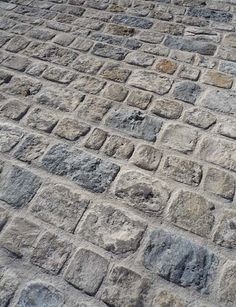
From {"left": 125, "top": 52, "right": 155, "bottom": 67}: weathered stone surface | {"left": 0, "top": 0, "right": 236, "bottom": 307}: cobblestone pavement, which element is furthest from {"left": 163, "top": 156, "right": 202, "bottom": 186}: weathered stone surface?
{"left": 125, "top": 52, "right": 155, "bottom": 67}: weathered stone surface

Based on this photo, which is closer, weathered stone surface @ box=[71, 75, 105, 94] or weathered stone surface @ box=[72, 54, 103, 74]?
weathered stone surface @ box=[71, 75, 105, 94]

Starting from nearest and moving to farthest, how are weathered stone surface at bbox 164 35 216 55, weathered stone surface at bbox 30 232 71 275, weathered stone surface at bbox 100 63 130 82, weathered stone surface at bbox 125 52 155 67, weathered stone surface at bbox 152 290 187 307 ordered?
weathered stone surface at bbox 152 290 187 307 → weathered stone surface at bbox 30 232 71 275 → weathered stone surface at bbox 100 63 130 82 → weathered stone surface at bbox 125 52 155 67 → weathered stone surface at bbox 164 35 216 55

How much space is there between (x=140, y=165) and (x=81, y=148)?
1.29ft

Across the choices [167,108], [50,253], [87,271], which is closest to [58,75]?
[167,108]

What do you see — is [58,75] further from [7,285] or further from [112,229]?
[7,285]

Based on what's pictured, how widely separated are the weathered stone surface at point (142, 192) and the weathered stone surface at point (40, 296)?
57cm

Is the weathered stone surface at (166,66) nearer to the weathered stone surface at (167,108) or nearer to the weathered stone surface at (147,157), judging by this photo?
the weathered stone surface at (167,108)

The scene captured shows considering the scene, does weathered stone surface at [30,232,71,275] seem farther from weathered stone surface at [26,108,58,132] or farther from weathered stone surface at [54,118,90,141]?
weathered stone surface at [26,108,58,132]

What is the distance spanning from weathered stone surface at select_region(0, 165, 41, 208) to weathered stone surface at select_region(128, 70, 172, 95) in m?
1.09

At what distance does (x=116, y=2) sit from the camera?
338 centimetres

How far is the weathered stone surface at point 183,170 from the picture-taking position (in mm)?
1759

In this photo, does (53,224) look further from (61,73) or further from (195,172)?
(61,73)

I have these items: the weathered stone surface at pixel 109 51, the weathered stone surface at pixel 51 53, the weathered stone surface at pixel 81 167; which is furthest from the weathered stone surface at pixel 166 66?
the weathered stone surface at pixel 81 167

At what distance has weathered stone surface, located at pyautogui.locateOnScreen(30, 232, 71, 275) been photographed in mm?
1446
